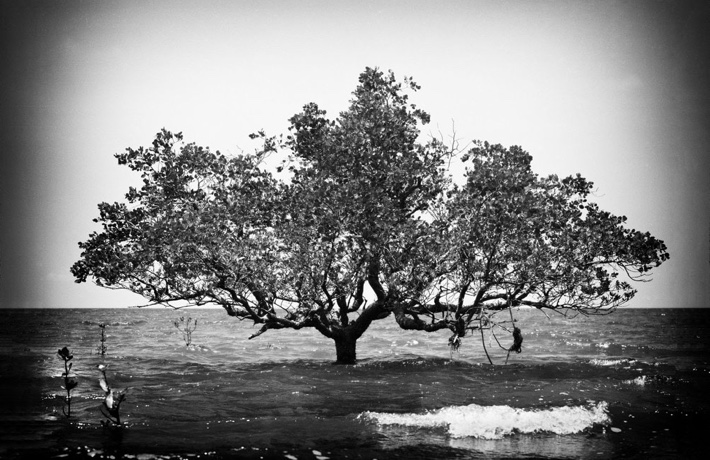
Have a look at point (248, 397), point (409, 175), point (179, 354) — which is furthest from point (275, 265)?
point (179, 354)

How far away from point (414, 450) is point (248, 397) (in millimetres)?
7438

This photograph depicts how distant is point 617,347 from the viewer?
1754 inches

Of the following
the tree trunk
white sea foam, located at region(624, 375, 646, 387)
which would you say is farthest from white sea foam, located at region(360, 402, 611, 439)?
the tree trunk

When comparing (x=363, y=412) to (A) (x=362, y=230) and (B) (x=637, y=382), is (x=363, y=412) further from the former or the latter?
(B) (x=637, y=382)

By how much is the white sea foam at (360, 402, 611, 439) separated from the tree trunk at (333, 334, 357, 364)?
8.22m

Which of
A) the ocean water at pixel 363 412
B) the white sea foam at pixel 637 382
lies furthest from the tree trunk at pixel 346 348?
the white sea foam at pixel 637 382

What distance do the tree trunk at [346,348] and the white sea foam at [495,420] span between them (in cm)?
822

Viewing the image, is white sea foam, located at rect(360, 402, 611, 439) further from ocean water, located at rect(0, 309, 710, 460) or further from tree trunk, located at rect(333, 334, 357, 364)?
tree trunk, located at rect(333, 334, 357, 364)

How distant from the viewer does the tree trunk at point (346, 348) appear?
2244cm

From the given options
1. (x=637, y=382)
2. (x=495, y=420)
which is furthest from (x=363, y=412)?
(x=637, y=382)

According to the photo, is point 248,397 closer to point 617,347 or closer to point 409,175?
point 409,175

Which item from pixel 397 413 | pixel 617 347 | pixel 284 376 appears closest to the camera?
pixel 397 413

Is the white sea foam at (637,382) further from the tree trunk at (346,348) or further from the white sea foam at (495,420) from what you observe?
the tree trunk at (346,348)

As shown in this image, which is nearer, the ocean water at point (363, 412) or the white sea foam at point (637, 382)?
the ocean water at point (363, 412)
